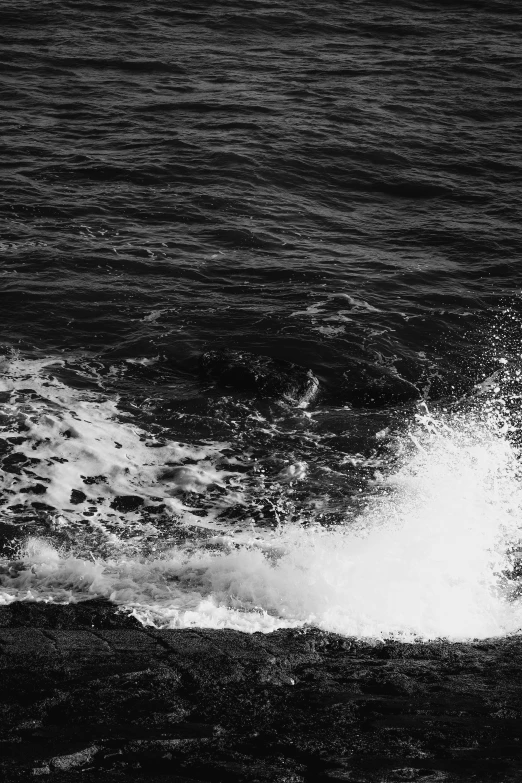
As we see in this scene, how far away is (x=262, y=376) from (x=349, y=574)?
13.5ft

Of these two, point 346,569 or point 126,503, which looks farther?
point 126,503

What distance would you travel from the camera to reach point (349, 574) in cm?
854

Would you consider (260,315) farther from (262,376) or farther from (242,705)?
(242,705)

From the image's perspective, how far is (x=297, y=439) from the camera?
1111 cm

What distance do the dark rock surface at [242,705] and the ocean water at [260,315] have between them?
0.52 metres

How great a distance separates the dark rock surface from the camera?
5.23m

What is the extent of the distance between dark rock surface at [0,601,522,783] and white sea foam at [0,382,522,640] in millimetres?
367

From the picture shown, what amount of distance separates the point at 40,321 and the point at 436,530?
703cm

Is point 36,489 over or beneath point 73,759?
over

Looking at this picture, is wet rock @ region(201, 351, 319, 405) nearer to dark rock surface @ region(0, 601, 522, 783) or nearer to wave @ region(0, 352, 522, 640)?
wave @ region(0, 352, 522, 640)

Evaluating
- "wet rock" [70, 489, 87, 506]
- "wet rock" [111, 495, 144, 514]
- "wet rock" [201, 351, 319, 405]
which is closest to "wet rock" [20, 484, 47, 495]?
"wet rock" [70, 489, 87, 506]

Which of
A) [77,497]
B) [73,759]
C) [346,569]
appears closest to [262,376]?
[77,497]

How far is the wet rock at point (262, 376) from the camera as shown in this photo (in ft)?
39.1

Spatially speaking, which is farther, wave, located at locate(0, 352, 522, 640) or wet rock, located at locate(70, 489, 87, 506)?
wet rock, located at locate(70, 489, 87, 506)
